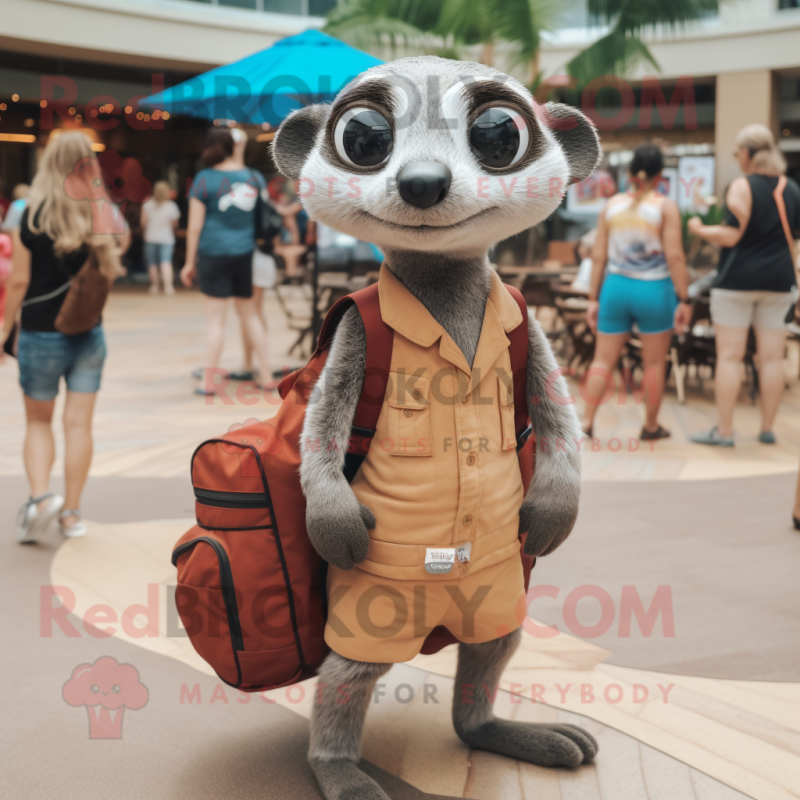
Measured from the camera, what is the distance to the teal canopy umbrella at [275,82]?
20.8 feet

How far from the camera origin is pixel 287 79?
21.0 feet

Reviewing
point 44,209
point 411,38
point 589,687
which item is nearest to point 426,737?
point 589,687

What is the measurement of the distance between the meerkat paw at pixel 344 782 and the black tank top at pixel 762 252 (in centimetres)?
433

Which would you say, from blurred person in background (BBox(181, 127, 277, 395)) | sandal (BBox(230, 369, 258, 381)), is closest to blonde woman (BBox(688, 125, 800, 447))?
blurred person in background (BBox(181, 127, 277, 395))

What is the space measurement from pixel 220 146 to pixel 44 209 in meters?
3.10

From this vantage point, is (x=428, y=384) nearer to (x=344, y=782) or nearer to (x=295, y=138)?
(x=295, y=138)

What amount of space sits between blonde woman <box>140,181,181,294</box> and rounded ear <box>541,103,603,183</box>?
14.9 m

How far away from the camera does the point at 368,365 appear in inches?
81.8

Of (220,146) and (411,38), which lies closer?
(220,146)

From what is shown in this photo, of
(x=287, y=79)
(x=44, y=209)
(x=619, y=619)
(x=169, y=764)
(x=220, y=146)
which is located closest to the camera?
(x=169, y=764)

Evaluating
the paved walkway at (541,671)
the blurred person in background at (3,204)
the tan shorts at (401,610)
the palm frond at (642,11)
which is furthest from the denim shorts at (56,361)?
the blurred person in background at (3,204)

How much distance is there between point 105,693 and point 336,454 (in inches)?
50.8

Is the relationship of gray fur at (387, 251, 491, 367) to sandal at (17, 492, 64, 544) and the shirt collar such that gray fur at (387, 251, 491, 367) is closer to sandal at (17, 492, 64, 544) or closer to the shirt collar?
the shirt collar

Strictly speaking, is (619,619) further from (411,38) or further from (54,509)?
(411,38)
